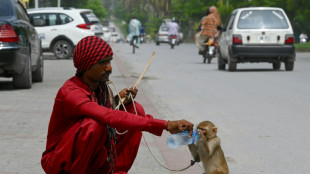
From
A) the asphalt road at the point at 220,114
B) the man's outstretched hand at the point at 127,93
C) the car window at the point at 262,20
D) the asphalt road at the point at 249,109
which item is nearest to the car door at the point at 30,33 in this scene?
the asphalt road at the point at 220,114

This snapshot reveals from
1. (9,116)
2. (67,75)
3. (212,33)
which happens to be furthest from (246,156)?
(212,33)

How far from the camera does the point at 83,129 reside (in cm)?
471

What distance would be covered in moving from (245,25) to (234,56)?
92 cm

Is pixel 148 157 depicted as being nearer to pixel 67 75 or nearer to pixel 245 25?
pixel 67 75

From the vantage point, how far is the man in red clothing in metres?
4.63

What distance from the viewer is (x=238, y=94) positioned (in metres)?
13.6

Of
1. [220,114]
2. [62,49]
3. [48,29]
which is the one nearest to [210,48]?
[62,49]

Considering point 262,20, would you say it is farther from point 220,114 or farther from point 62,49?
point 220,114

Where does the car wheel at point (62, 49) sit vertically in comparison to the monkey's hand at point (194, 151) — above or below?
below

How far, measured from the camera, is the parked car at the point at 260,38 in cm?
1977

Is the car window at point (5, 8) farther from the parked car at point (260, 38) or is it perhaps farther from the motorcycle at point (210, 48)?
the motorcycle at point (210, 48)

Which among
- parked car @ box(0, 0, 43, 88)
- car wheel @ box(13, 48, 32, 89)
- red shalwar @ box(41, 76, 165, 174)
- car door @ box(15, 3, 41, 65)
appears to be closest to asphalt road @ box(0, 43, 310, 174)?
car wheel @ box(13, 48, 32, 89)

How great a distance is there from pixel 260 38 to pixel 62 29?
9.06 m

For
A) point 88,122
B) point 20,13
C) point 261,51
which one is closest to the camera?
point 88,122
